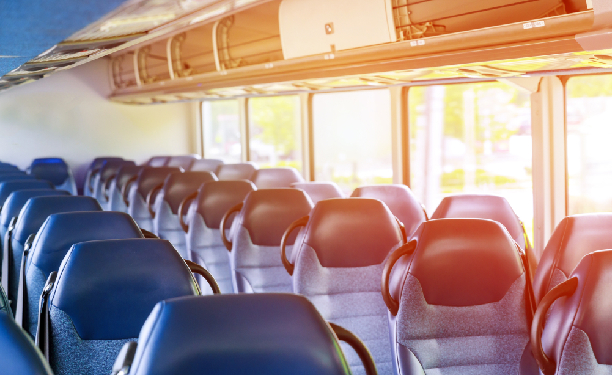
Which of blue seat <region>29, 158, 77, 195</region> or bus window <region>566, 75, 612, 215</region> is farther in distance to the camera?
blue seat <region>29, 158, 77, 195</region>

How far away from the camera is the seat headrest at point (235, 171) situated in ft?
30.3

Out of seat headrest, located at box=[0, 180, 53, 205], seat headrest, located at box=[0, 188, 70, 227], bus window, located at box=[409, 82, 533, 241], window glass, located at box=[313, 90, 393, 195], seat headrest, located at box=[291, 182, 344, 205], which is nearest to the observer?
seat headrest, located at box=[0, 188, 70, 227]

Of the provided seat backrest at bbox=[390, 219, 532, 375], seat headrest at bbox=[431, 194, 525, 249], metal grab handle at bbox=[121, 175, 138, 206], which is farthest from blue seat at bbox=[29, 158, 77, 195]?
A: seat backrest at bbox=[390, 219, 532, 375]

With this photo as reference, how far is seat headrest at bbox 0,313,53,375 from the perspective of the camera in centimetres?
150

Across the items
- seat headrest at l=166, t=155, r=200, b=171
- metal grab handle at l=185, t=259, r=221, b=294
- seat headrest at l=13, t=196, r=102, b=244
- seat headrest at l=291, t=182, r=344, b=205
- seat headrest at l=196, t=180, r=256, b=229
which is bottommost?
seat headrest at l=166, t=155, r=200, b=171

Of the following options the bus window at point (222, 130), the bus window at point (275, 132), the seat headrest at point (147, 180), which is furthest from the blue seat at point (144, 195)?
the bus window at point (222, 130)

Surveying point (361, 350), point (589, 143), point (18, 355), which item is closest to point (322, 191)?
point (589, 143)

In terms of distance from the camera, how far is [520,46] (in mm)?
3797

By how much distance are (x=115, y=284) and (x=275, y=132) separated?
7840 mm

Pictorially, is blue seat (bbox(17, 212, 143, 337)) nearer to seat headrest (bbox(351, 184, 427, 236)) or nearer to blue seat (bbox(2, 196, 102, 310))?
blue seat (bbox(2, 196, 102, 310))

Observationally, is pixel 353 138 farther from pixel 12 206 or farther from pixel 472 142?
pixel 12 206

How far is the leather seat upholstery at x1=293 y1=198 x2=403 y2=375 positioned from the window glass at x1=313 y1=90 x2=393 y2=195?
3696 mm

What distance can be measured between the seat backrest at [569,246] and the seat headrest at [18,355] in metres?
2.38

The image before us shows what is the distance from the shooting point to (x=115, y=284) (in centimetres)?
262
